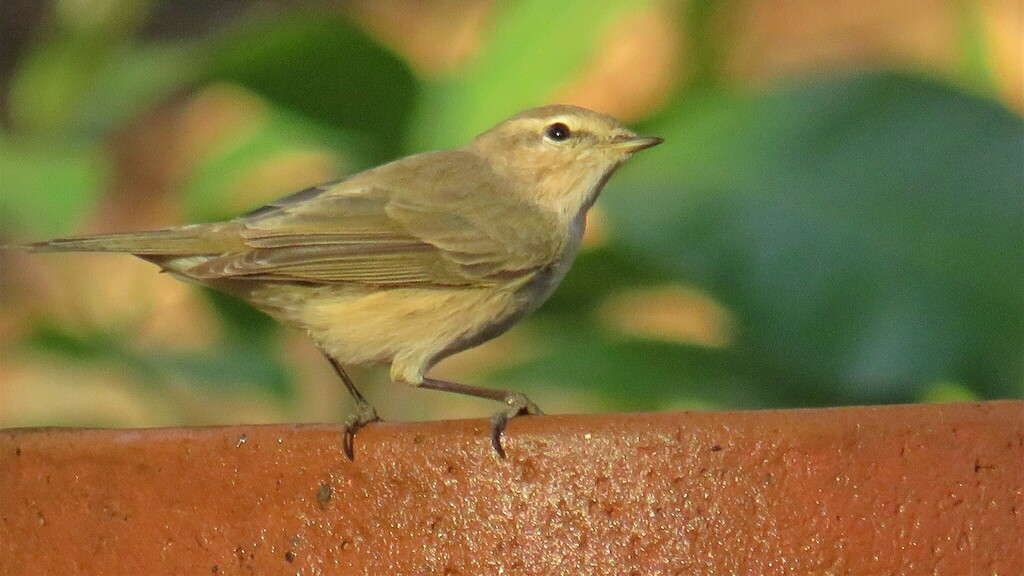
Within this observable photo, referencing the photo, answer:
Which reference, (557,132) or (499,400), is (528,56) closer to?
(557,132)

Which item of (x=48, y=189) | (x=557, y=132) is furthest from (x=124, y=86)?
(x=557, y=132)

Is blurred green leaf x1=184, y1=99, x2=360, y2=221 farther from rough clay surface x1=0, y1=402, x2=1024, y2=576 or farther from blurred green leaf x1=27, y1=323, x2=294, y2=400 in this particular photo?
rough clay surface x1=0, y1=402, x2=1024, y2=576

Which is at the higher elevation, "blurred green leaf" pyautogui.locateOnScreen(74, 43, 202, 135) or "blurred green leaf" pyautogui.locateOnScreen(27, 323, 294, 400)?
Answer: "blurred green leaf" pyautogui.locateOnScreen(74, 43, 202, 135)

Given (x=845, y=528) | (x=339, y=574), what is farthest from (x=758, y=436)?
(x=339, y=574)

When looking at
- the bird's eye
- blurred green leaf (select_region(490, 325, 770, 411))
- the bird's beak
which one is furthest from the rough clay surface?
blurred green leaf (select_region(490, 325, 770, 411))

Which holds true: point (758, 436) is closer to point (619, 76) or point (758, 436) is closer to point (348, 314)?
point (348, 314)

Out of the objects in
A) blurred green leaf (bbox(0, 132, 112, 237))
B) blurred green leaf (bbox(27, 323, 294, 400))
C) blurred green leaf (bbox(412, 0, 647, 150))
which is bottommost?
blurred green leaf (bbox(27, 323, 294, 400))

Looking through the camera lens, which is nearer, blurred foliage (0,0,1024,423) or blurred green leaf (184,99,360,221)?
blurred foliage (0,0,1024,423)
